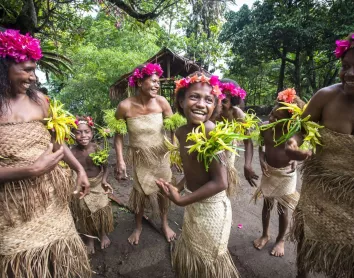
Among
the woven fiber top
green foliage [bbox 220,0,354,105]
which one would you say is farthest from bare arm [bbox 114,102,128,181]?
green foliage [bbox 220,0,354,105]

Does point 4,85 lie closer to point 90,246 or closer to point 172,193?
point 172,193

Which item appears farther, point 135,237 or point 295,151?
point 135,237

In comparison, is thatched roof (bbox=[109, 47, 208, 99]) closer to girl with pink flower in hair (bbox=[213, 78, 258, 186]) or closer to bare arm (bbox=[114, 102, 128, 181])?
bare arm (bbox=[114, 102, 128, 181])

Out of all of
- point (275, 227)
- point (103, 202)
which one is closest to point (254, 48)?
point (275, 227)

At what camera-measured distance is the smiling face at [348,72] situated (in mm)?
1535

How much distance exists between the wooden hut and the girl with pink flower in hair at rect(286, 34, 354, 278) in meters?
5.36

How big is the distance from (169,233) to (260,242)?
3.59 ft

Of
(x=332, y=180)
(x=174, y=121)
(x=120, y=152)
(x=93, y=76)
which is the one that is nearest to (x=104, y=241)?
(x=120, y=152)

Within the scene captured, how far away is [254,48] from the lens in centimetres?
1305

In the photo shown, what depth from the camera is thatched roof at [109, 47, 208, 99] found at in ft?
22.8

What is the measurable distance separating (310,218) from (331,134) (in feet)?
2.21

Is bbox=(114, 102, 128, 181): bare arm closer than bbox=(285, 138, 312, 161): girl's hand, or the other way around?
bbox=(285, 138, 312, 161): girl's hand

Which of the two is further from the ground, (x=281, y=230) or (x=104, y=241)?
(x=281, y=230)

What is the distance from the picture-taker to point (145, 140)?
2996 mm
